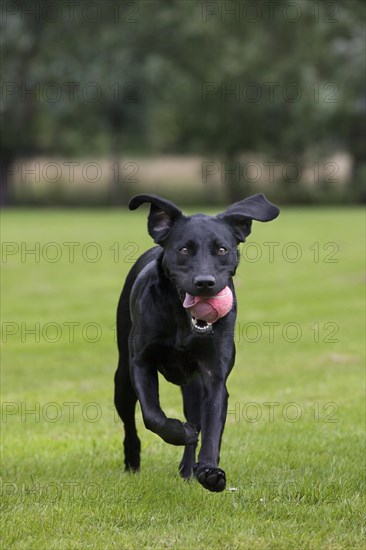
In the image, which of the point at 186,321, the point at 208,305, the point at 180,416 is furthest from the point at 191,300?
the point at 180,416

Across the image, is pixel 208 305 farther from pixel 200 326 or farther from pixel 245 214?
pixel 245 214

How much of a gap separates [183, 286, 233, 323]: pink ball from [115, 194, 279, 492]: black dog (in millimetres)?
50

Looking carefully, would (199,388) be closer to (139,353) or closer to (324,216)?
(139,353)

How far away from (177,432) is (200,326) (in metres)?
0.54

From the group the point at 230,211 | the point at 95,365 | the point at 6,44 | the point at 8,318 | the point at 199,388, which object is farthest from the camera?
the point at 6,44

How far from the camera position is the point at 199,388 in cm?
592

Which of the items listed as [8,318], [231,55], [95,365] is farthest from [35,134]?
[95,365]

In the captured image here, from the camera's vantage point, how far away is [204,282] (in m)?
4.60

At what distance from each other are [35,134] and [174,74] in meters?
8.26

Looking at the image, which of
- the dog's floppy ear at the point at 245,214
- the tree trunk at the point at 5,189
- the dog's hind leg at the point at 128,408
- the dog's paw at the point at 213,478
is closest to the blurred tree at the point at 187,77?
the tree trunk at the point at 5,189

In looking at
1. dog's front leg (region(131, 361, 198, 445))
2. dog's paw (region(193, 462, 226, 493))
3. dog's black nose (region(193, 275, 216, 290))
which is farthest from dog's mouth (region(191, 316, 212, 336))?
dog's paw (region(193, 462, 226, 493))

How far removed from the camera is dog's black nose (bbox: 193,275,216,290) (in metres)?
4.60

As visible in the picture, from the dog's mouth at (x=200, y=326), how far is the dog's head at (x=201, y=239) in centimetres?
16

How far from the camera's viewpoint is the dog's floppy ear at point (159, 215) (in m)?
5.04
